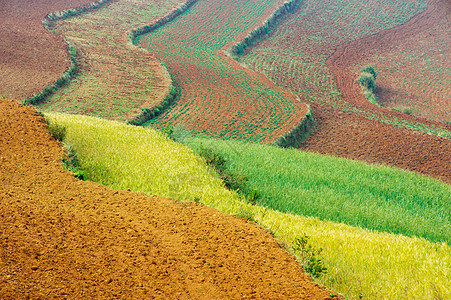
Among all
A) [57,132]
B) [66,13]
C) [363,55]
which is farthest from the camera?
[363,55]

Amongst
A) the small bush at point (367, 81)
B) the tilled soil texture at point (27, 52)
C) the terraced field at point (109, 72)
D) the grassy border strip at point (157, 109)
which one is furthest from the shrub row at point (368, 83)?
the tilled soil texture at point (27, 52)

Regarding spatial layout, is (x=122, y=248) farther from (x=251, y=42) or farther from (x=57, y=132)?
(x=251, y=42)

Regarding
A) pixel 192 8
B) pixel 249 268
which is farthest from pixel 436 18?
pixel 249 268

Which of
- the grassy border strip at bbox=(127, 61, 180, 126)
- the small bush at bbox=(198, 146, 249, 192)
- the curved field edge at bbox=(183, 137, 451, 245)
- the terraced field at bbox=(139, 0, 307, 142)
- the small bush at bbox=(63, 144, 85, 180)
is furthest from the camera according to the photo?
the terraced field at bbox=(139, 0, 307, 142)

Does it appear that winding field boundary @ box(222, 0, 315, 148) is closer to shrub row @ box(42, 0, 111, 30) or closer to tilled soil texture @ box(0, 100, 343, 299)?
tilled soil texture @ box(0, 100, 343, 299)

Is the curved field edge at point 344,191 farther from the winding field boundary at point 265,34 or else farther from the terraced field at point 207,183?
the winding field boundary at point 265,34

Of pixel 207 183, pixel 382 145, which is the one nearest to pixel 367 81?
pixel 382 145

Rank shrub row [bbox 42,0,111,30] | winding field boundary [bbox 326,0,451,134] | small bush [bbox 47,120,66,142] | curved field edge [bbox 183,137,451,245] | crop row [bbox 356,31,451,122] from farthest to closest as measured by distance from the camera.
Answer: shrub row [bbox 42,0,111,30] → crop row [bbox 356,31,451,122] → winding field boundary [bbox 326,0,451,134] → small bush [bbox 47,120,66,142] → curved field edge [bbox 183,137,451,245]

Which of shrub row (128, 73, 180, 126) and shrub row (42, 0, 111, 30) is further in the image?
shrub row (42, 0, 111, 30)

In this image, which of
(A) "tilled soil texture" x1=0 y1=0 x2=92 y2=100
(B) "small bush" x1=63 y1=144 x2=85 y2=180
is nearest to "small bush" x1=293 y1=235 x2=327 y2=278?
(B) "small bush" x1=63 y1=144 x2=85 y2=180
